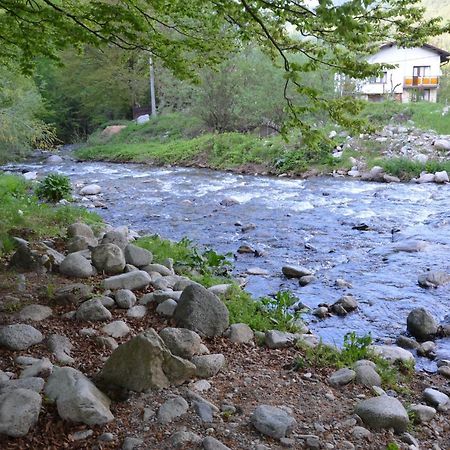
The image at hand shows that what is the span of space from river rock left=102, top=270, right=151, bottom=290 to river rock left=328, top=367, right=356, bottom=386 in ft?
8.31

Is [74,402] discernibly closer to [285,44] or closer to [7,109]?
[285,44]

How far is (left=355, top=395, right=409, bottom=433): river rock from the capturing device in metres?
3.79

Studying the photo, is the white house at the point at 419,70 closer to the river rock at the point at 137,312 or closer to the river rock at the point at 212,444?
the river rock at the point at 137,312

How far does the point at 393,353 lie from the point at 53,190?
443 inches

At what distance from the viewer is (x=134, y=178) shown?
1995 cm

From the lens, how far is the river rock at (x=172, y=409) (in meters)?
3.52

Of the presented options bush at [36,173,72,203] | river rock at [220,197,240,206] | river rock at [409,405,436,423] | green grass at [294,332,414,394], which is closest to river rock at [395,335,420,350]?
green grass at [294,332,414,394]

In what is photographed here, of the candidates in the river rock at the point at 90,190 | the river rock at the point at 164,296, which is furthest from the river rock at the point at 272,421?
the river rock at the point at 90,190

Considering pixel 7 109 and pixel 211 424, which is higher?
pixel 7 109

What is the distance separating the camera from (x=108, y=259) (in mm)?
6629

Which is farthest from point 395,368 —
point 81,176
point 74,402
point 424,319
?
point 81,176

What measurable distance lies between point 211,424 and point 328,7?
2.59 metres

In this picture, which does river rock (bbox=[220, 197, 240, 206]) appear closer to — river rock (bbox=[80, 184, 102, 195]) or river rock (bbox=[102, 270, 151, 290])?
river rock (bbox=[80, 184, 102, 195])

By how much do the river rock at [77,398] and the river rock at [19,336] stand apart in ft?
2.83
